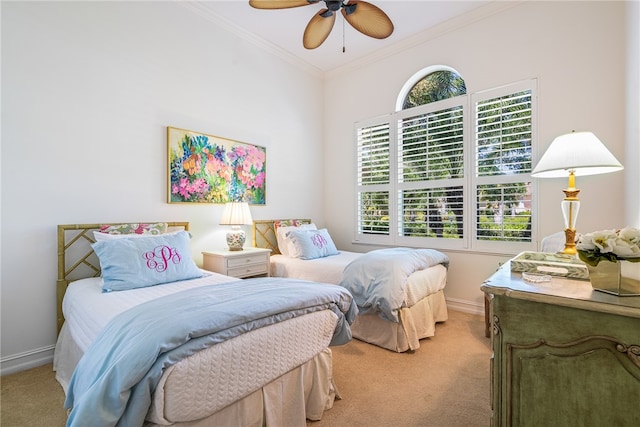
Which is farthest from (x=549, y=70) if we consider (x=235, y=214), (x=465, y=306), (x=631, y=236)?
(x=235, y=214)

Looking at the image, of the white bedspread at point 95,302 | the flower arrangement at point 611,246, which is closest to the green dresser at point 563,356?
the flower arrangement at point 611,246

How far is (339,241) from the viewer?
14.9 ft

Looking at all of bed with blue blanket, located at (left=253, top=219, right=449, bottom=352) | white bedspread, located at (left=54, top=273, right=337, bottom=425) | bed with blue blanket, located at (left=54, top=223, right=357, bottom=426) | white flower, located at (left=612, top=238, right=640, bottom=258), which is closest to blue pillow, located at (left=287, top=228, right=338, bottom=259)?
bed with blue blanket, located at (left=253, top=219, right=449, bottom=352)

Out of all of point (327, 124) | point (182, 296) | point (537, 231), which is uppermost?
point (327, 124)

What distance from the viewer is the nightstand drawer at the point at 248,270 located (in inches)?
118

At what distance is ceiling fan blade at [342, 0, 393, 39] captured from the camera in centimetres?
238

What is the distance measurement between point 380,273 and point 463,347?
930 millimetres

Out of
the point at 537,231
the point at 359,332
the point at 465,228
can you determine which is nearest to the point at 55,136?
the point at 359,332

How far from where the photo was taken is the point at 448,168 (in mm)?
3486

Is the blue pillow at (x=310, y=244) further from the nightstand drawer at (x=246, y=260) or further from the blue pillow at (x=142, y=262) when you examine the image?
the blue pillow at (x=142, y=262)

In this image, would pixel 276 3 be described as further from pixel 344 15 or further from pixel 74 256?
pixel 74 256

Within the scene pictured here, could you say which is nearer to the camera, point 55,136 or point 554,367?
point 554,367

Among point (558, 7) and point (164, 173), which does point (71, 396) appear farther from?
point (558, 7)

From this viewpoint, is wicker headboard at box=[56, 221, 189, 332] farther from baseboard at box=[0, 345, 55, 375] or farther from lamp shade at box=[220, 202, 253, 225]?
lamp shade at box=[220, 202, 253, 225]
